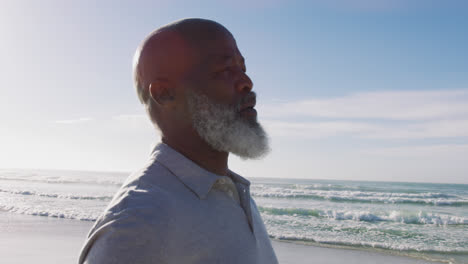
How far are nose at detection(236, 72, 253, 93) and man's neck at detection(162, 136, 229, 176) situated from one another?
23cm

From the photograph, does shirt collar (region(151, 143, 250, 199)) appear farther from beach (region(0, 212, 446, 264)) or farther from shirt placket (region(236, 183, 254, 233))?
beach (region(0, 212, 446, 264))

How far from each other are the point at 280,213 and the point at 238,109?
1302 cm

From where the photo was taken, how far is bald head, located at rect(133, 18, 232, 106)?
127 centimetres

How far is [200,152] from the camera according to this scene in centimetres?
128

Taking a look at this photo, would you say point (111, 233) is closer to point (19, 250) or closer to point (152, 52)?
point (152, 52)

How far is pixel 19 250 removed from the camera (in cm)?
732

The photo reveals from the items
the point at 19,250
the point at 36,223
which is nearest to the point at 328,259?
the point at 19,250

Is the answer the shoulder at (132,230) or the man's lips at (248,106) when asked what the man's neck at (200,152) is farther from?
the shoulder at (132,230)

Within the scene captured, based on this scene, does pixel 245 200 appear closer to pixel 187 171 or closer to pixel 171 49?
pixel 187 171

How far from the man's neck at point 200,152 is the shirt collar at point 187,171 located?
0.17 feet

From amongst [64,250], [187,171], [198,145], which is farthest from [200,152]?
[64,250]

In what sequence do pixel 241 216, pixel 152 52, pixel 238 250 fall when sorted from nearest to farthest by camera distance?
1. pixel 238 250
2. pixel 241 216
3. pixel 152 52

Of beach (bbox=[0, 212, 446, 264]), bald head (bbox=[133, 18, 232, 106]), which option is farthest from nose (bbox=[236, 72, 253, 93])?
beach (bbox=[0, 212, 446, 264])

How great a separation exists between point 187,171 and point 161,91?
1.02 feet
